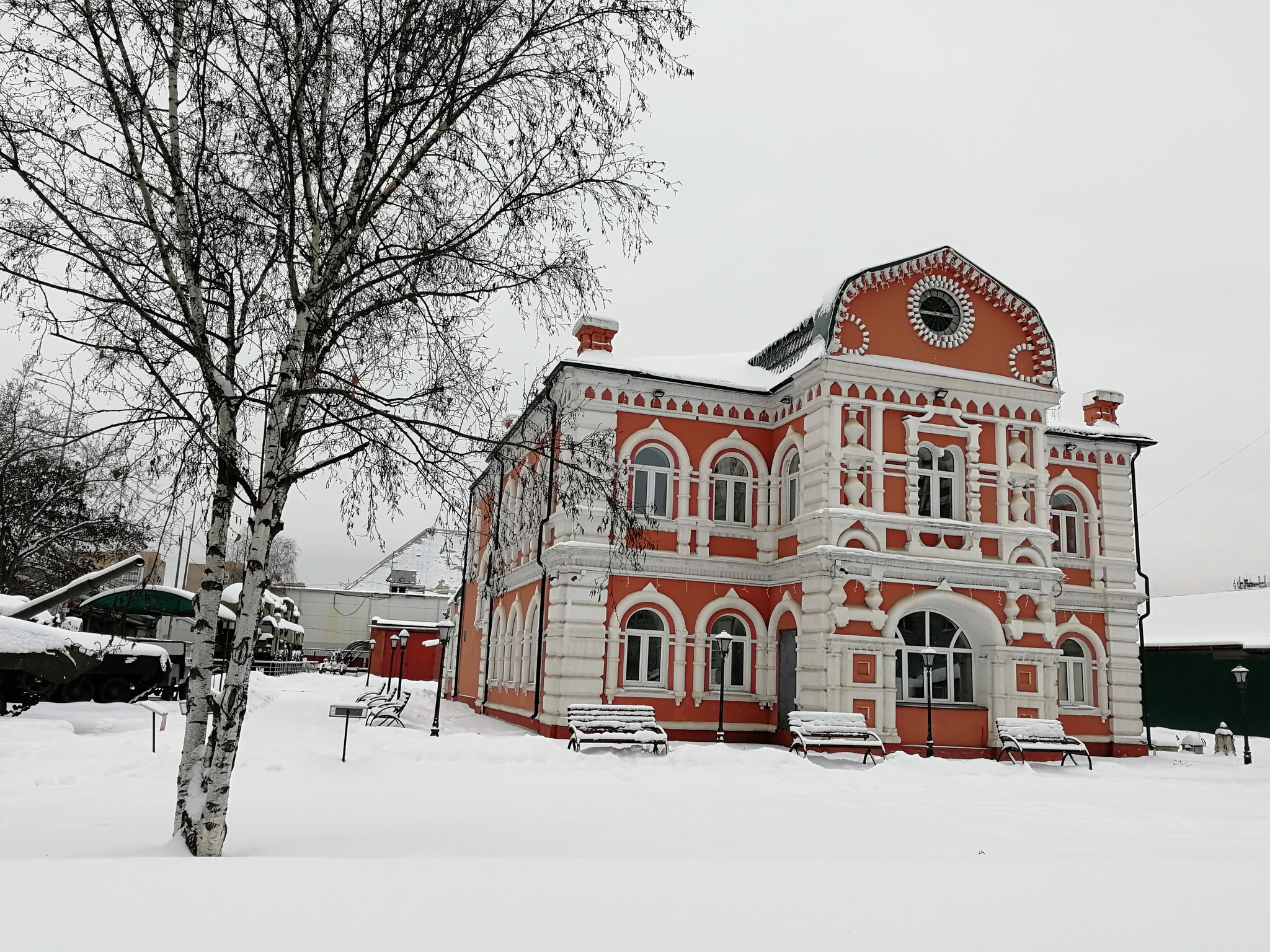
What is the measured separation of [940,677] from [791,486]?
195 inches

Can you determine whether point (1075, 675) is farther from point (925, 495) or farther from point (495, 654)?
point (495, 654)

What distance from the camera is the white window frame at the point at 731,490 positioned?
21125mm

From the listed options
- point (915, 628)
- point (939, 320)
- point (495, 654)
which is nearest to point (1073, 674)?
point (915, 628)

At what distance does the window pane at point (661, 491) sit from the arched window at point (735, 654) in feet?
8.43

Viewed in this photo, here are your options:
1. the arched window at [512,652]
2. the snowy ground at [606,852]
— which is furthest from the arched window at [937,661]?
the arched window at [512,652]

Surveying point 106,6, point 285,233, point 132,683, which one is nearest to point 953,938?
point 285,233

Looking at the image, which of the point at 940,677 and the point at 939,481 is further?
the point at 939,481

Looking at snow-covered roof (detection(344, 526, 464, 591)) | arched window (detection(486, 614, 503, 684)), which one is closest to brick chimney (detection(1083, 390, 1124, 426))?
arched window (detection(486, 614, 503, 684))

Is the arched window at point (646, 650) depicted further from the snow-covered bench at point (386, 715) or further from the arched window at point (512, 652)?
the snow-covered bench at point (386, 715)

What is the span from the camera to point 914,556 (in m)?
19.3

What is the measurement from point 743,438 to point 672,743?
684 cm

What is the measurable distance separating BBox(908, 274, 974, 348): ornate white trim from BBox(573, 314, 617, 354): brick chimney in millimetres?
6366

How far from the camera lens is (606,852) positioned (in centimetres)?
777

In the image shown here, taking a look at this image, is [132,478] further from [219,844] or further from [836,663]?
[836,663]
